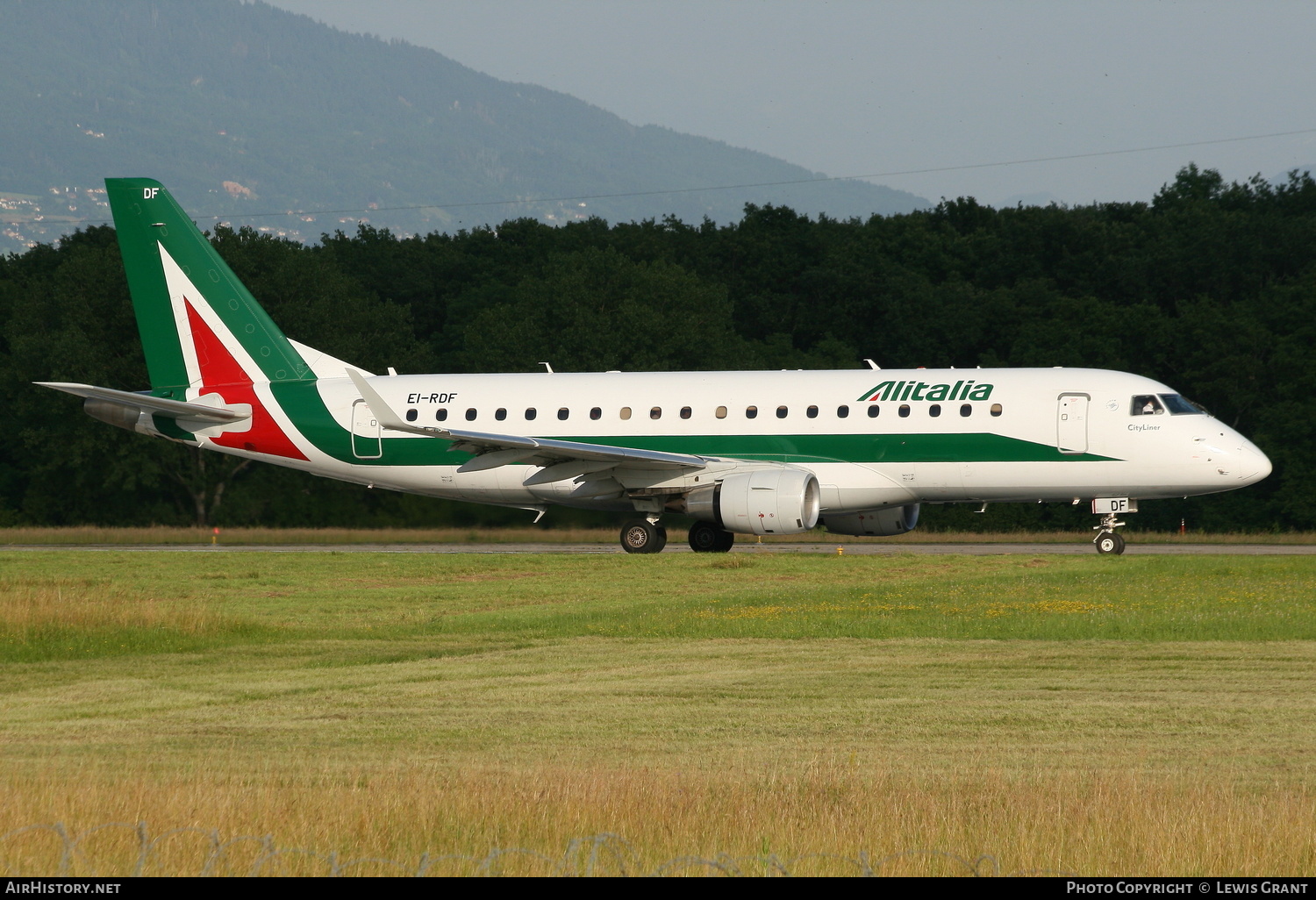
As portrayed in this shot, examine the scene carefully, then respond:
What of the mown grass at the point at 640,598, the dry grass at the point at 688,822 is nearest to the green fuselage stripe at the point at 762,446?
the mown grass at the point at 640,598

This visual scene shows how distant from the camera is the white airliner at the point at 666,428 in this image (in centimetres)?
3158

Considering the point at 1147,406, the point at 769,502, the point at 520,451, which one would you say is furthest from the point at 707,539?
the point at 1147,406

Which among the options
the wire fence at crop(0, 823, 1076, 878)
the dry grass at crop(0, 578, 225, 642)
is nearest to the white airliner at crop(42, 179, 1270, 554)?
the dry grass at crop(0, 578, 225, 642)

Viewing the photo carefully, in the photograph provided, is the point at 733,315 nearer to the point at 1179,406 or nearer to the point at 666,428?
the point at 666,428

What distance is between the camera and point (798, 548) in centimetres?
3759

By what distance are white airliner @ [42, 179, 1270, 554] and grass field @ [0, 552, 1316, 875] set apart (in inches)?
254

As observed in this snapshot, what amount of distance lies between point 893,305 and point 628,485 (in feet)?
160

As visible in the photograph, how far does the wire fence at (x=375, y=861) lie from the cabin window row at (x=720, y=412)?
80.4 feet

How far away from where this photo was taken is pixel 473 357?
71500 mm

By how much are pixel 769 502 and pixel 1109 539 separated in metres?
7.39

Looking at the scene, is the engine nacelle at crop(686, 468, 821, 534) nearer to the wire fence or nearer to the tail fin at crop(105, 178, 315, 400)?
the tail fin at crop(105, 178, 315, 400)

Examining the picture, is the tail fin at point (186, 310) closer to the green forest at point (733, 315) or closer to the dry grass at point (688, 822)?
the green forest at point (733, 315)

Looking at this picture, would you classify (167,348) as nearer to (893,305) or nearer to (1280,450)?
(1280,450)
